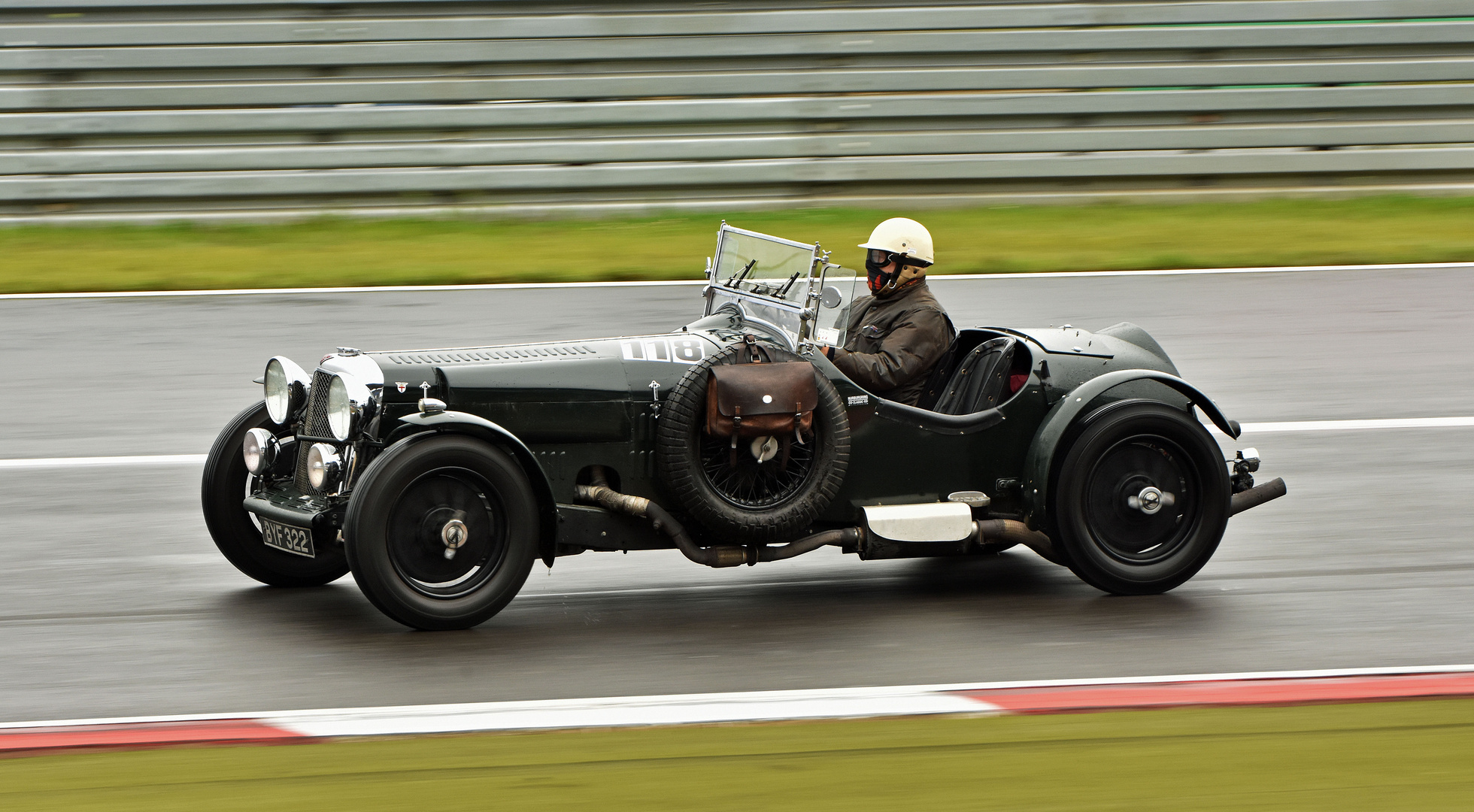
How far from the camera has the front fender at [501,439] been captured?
19.1 feet

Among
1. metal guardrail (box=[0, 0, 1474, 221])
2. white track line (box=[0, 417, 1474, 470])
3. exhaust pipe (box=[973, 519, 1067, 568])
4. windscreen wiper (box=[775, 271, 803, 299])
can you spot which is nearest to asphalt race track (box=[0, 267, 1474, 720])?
white track line (box=[0, 417, 1474, 470])

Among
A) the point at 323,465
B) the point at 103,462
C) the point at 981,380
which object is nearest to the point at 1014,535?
the point at 981,380

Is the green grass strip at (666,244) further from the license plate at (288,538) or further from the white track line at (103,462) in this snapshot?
the license plate at (288,538)

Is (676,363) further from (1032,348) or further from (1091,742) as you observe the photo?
(1091,742)

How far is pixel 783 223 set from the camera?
55.0 ft

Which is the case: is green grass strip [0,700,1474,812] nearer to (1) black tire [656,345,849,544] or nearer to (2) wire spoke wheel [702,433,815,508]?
(1) black tire [656,345,849,544]

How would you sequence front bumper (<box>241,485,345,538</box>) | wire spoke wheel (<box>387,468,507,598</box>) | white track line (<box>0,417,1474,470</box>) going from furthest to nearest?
white track line (<box>0,417,1474,470</box>) → front bumper (<box>241,485,345,538</box>) → wire spoke wheel (<box>387,468,507,598</box>)

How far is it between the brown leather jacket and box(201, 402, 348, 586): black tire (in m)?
2.15

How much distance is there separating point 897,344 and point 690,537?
3.89 feet

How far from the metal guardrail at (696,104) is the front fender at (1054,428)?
1119 cm

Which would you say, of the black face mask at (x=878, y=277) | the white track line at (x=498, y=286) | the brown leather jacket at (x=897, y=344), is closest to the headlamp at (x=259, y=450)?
the brown leather jacket at (x=897, y=344)

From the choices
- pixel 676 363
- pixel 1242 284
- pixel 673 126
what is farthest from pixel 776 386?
pixel 673 126

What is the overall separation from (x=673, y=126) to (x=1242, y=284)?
20.9 feet

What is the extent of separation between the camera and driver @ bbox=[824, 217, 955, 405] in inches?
265
